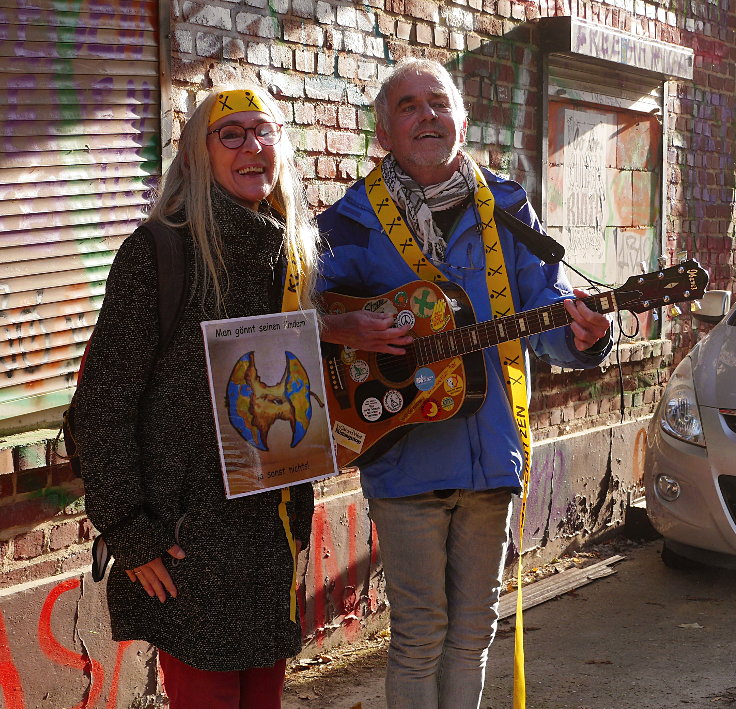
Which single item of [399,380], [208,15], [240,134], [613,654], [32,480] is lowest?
[613,654]

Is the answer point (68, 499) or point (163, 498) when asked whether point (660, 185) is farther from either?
point (163, 498)

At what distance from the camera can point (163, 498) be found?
8.50 ft

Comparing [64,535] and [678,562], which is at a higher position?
[64,535]

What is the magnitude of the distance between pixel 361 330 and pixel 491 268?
42 cm

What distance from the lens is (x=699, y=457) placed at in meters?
5.60

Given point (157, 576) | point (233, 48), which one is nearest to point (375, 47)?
point (233, 48)

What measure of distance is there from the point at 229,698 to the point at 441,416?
103 cm

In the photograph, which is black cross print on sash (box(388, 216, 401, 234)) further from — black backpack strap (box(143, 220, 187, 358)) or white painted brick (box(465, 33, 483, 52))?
white painted brick (box(465, 33, 483, 52))

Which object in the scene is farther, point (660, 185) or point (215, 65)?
point (660, 185)

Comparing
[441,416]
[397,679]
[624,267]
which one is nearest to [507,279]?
[441,416]

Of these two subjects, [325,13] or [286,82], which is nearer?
[286,82]

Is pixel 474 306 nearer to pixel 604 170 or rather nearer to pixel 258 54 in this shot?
pixel 258 54

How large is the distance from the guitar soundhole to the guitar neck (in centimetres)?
3

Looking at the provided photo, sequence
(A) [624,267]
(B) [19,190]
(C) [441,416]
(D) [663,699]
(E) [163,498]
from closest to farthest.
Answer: (E) [163,498]
(C) [441,416]
(B) [19,190]
(D) [663,699]
(A) [624,267]
